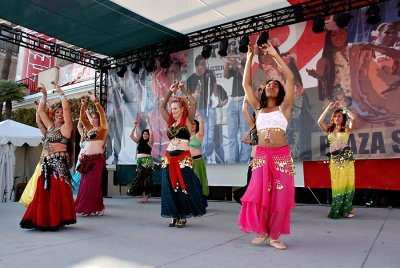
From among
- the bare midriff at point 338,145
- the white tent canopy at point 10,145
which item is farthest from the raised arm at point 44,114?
the white tent canopy at point 10,145

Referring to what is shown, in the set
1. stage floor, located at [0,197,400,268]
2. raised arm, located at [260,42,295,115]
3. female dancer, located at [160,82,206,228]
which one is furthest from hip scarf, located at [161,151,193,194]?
raised arm, located at [260,42,295,115]

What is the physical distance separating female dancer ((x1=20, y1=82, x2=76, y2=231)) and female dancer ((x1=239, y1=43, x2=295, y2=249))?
187 cm

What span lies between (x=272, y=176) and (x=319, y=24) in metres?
3.61

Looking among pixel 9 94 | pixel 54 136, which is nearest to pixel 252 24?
pixel 54 136

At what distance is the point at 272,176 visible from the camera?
2.83 metres

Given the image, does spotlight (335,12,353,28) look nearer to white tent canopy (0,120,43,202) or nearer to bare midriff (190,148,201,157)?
bare midriff (190,148,201,157)

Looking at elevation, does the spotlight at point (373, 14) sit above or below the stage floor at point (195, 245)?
above

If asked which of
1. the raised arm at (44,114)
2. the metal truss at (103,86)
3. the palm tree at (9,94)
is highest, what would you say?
the palm tree at (9,94)

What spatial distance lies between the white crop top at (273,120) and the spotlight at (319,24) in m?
3.23

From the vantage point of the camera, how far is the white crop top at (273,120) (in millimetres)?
2864

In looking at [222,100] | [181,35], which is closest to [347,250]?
[222,100]

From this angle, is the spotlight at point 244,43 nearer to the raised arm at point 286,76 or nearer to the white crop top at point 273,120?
the raised arm at point 286,76

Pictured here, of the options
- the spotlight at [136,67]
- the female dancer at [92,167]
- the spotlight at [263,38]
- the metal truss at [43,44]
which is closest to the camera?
the female dancer at [92,167]

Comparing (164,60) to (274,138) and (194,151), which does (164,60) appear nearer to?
(194,151)
